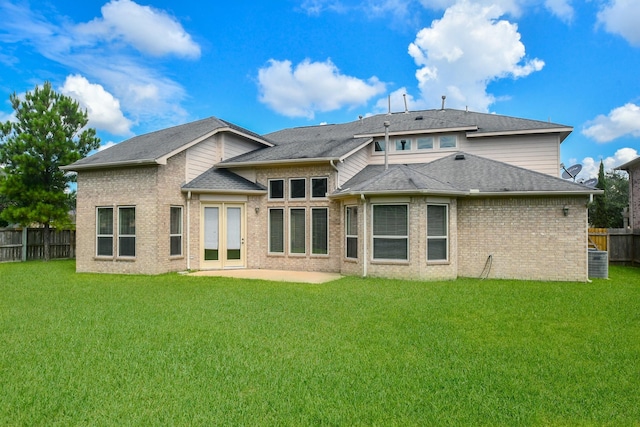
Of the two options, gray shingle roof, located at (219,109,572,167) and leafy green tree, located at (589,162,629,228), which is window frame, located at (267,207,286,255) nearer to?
gray shingle roof, located at (219,109,572,167)

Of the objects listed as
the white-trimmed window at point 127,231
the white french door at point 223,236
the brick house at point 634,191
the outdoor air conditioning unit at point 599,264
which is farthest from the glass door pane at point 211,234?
the brick house at point 634,191

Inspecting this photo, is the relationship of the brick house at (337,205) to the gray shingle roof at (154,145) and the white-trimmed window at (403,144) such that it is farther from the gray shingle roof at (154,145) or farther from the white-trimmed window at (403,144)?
the white-trimmed window at (403,144)

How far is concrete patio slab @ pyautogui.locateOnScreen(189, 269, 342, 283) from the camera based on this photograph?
1216cm

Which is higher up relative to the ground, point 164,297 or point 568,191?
point 568,191

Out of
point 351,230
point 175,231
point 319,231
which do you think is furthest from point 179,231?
point 351,230

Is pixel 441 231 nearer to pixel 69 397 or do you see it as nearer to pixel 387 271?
pixel 387 271

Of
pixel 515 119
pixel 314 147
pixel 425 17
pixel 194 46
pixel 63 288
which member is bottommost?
pixel 63 288

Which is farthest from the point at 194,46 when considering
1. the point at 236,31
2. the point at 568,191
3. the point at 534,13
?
the point at 568,191

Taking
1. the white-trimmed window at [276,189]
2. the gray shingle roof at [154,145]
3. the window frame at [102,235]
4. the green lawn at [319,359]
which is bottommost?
the green lawn at [319,359]

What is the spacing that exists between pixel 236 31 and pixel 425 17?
25.3ft

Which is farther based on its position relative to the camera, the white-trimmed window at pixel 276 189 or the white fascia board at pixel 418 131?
the white fascia board at pixel 418 131

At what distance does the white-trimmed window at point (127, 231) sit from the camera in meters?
13.6

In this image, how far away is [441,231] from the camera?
12297 millimetres

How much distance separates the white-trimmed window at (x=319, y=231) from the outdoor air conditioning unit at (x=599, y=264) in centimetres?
827
